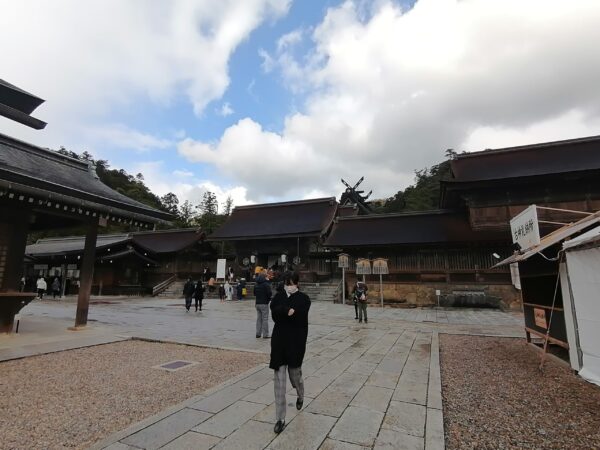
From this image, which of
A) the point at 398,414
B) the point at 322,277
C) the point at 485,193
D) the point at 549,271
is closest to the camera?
the point at 398,414

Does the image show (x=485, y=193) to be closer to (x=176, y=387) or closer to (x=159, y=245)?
(x=176, y=387)

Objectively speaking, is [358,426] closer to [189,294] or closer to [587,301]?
[587,301]

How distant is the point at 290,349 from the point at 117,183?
213 feet

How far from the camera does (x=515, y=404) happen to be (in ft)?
14.3

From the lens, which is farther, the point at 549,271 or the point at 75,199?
the point at 75,199

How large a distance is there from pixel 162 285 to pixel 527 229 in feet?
87.4

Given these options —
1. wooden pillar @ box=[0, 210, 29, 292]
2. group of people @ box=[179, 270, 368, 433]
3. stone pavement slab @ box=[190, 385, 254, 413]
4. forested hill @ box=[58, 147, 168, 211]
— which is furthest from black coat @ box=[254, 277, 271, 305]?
forested hill @ box=[58, 147, 168, 211]

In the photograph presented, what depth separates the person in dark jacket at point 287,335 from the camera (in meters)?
3.56

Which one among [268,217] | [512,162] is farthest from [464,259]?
[268,217]

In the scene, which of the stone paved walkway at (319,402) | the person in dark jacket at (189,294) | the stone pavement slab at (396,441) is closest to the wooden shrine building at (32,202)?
the stone paved walkway at (319,402)

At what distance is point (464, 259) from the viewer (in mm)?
19266

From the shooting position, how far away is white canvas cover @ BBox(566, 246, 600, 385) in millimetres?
4102

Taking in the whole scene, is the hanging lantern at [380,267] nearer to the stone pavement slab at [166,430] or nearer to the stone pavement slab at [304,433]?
the stone pavement slab at [304,433]

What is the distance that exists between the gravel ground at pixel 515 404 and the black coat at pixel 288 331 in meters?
1.73
